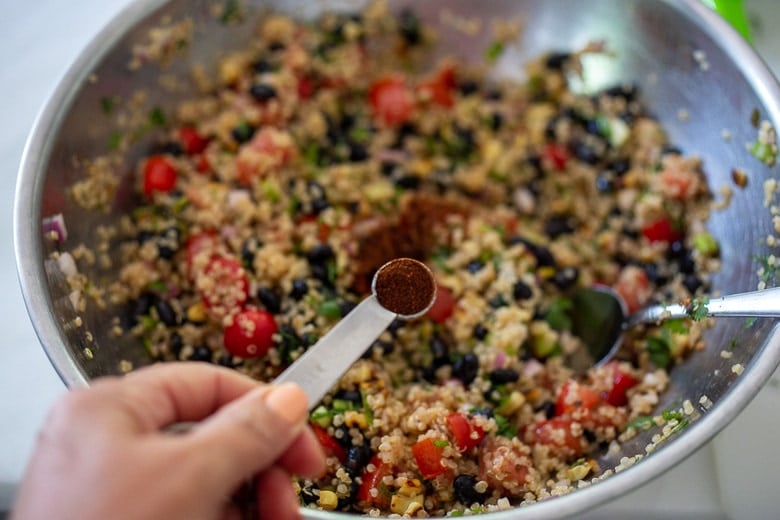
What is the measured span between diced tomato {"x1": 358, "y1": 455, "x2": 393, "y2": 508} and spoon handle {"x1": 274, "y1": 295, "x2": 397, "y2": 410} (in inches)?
10.4

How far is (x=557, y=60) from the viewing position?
1848mm

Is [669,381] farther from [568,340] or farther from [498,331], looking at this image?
[498,331]

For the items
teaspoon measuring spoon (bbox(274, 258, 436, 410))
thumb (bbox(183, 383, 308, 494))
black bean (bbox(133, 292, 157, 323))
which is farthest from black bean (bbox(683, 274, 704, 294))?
black bean (bbox(133, 292, 157, 323))

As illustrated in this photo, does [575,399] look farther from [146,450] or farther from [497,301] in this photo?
[146,450]

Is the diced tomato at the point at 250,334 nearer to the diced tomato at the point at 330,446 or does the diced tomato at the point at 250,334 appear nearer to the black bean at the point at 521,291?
the diced tomato at the point at 330,446

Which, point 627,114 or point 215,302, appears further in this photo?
point 627,114

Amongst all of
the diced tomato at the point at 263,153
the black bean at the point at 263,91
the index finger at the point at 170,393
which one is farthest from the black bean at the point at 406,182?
the index finger at the point at 170,393

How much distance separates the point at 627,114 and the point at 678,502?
904mm

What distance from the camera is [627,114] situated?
1767 mm

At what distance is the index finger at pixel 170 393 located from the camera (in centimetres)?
78

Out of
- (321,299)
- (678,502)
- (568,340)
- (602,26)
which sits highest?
(602,26)

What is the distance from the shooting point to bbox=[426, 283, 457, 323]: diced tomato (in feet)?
5.12

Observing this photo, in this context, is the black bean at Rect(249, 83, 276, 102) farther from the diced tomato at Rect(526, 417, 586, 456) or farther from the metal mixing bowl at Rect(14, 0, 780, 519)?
the diced tomato at Rect(526, 417, 586, 456)

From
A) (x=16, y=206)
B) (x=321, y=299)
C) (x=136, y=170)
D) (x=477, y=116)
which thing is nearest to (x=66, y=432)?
(x=16, y=206)
